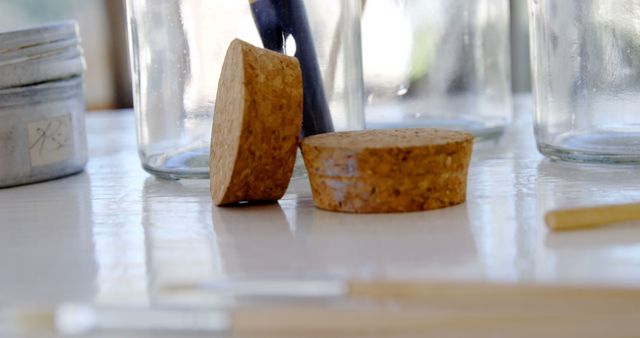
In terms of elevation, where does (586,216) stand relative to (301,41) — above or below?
below

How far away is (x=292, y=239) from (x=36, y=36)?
1.16 feet

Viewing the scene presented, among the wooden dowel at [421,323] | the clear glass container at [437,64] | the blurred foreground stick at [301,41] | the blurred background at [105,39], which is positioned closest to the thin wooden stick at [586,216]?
the wooden dowel at [421,323]

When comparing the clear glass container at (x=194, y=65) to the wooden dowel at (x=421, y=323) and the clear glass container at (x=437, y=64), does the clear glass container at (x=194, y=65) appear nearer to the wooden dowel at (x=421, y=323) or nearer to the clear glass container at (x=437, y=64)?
the clear glass container at (x=437, y=64)

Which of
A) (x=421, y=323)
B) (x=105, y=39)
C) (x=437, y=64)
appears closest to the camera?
(x=421, y=323)

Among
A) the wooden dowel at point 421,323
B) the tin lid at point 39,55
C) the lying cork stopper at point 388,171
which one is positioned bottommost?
the wooden dowel at point 421,323

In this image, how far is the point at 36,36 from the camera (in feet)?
2.94

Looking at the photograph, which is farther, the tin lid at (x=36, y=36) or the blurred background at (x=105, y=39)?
the blurred background at (x=105, y=39)

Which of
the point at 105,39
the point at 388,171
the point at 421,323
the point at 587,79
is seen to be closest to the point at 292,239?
the point at 388,171

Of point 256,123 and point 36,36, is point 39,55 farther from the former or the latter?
point 256,123

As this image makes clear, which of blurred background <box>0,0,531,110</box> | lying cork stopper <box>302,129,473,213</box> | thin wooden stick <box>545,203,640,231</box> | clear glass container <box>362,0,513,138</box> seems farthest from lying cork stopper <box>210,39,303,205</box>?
blurred background <box>0,0,531,110</box>

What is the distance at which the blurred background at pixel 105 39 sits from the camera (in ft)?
9.76

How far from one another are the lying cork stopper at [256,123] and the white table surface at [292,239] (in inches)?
0.8

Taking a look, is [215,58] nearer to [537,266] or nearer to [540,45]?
[540,45]

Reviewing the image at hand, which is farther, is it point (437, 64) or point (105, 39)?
point (105, 39)
